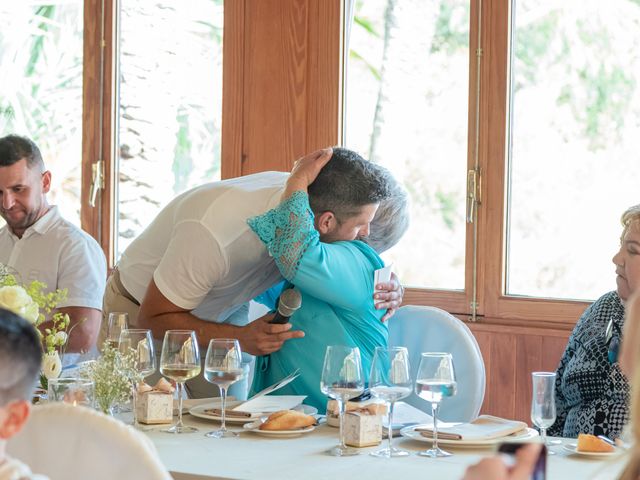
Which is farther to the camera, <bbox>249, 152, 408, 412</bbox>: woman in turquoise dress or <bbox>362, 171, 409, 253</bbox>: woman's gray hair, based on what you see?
<bbox>362, 171, 409, 253</bbox>: woman's gray hair

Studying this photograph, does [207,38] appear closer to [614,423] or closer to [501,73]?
[501,73]

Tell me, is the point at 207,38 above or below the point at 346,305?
above

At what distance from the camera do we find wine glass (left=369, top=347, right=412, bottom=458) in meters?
1.97

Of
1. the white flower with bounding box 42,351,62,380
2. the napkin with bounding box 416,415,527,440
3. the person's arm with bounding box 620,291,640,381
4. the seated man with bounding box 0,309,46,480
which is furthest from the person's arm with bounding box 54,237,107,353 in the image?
the person's arm with bounding box 620,291,640,381

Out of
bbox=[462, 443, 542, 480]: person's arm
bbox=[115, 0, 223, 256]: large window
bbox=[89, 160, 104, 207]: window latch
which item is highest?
bbox=[115, 0, 223, 256]: large window

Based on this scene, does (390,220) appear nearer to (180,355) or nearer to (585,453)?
(180,355)

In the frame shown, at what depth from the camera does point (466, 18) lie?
3.88 metres

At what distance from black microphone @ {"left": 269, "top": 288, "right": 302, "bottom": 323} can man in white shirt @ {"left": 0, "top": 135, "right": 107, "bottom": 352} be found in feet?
4.07

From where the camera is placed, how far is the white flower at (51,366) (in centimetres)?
230

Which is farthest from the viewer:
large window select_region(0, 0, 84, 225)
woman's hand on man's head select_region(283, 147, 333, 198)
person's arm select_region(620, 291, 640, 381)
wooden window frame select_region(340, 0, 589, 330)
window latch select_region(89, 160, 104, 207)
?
large window select_region(0, 0, 84, 225)

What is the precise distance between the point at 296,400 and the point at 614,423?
0.82 m

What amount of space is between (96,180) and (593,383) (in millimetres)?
2839

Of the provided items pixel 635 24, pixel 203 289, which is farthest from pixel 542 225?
pixel 203 289

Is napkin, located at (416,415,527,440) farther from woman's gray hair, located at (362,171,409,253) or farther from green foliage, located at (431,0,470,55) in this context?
green foliage, located at (431,0,470,55)
